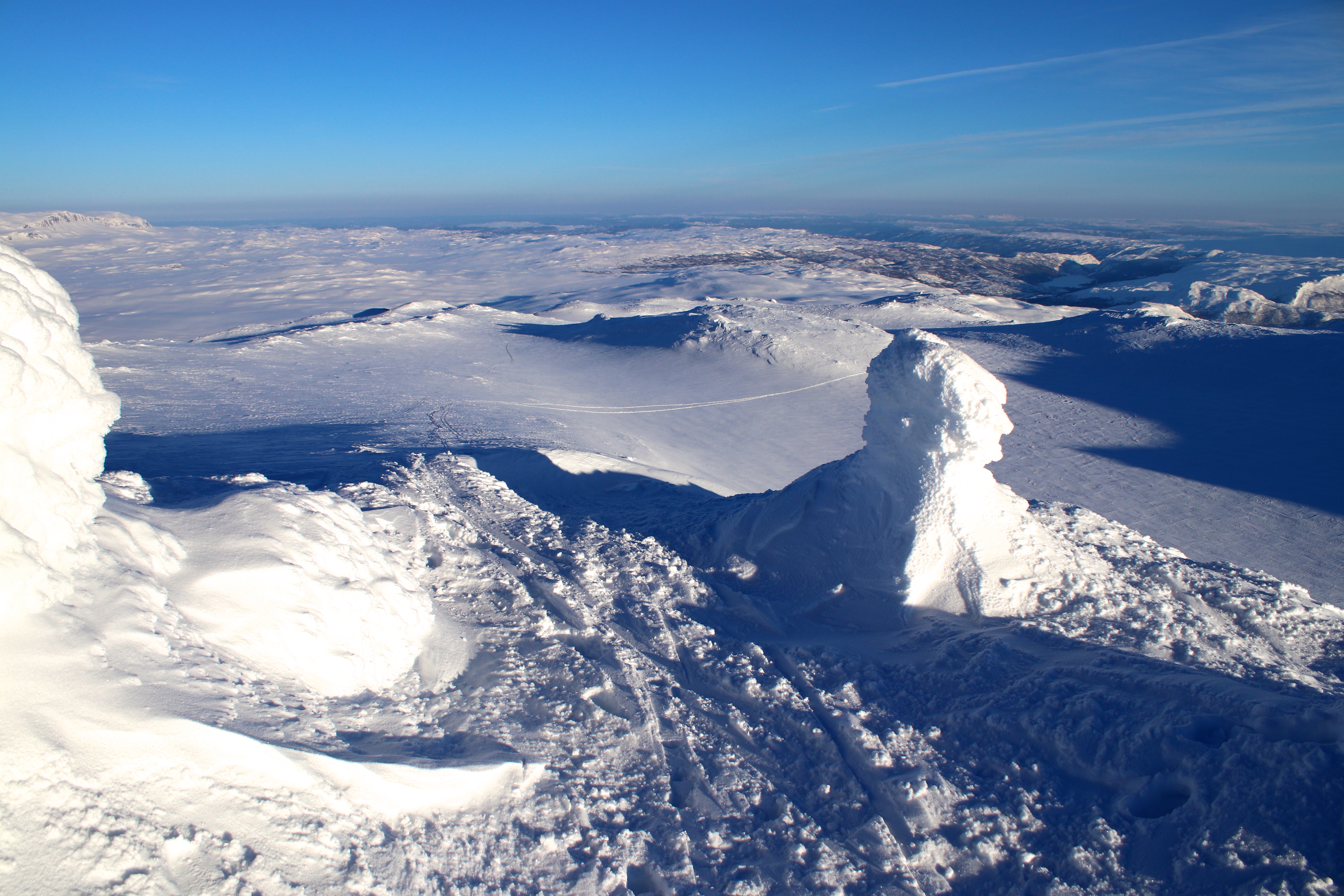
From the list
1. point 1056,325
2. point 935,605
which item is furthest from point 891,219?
point 935,605

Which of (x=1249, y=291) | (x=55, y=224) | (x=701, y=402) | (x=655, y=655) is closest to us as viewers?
(x=655, y=655)

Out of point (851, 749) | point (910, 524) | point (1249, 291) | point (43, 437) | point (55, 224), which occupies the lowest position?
point (851, 749)

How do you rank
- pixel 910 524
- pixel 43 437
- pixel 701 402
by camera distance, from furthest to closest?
pixel 701 402 → pixel 910 524 → pixel 43 437

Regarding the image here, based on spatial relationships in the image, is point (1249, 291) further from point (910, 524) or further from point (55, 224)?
point (55, 224)

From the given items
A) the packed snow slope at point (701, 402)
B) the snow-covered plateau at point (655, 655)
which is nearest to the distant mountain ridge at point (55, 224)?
the packed snow slope at point (701, 402)

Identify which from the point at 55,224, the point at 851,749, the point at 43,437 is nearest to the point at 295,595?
the point at 43,437

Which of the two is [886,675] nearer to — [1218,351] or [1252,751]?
[1252,751]
